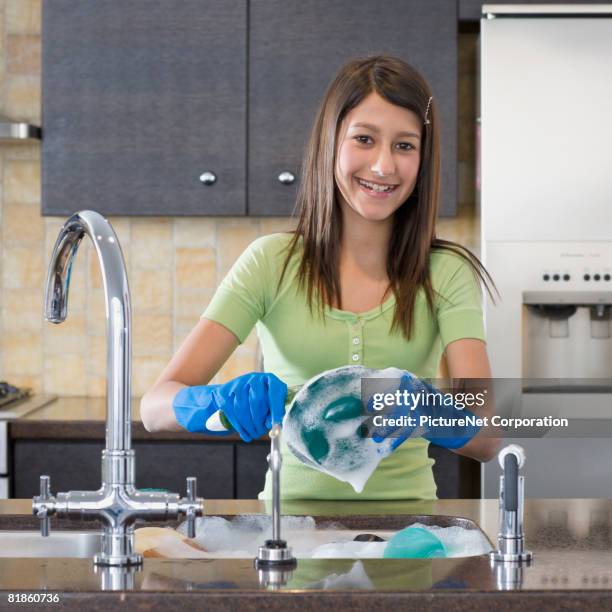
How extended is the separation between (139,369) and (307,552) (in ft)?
6.55

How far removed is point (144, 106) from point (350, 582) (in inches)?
82.1

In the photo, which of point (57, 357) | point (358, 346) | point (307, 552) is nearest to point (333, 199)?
point (358, 346)

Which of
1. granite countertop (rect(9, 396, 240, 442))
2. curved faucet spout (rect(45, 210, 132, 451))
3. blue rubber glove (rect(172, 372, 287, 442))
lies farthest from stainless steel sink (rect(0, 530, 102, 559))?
granite countertop (rect(9, 396, 240, 442))

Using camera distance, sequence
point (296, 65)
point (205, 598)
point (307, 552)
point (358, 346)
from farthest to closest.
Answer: point (296, 65) → point (358, 346) → point (307, 552) → point (205, 598)

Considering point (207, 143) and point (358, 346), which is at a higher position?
point (207, 143)

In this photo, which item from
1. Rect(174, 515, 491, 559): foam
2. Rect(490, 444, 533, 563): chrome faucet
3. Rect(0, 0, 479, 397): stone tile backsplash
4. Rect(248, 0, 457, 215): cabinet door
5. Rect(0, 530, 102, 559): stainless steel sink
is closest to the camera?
Rect(490, 444, 533, 563): chrome faucet

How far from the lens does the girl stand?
1.74 metres

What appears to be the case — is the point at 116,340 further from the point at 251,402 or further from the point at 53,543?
the point at 53,543

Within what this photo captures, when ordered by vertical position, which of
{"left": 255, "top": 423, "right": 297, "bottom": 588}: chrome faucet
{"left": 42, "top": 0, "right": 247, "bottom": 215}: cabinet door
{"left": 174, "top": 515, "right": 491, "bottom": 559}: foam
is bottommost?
{"left": 174, "top": 515, "right": 491, "bottom": 559}: foam

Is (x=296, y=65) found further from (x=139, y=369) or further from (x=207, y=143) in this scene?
(x=139, y=369)

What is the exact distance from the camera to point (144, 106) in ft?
9.78

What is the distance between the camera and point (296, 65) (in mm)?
2951

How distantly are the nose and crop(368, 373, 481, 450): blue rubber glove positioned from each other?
0.42 meters

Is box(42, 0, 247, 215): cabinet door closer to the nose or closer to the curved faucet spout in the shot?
the nose
